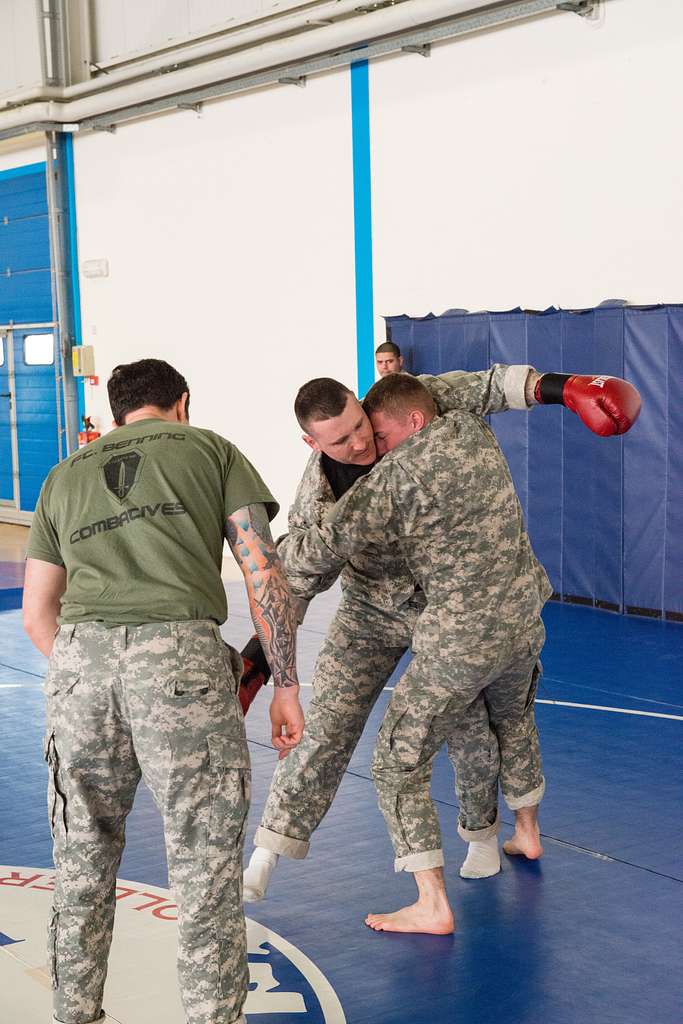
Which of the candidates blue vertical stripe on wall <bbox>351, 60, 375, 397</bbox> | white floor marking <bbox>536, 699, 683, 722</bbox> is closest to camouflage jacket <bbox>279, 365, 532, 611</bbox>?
white floor marking <bbox>536, 699, 683, 722</bbox>

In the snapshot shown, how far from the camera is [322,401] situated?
424cm

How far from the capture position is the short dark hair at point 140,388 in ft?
11.6

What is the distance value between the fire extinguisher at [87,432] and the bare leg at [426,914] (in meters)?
12.1

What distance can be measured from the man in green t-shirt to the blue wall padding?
6.84 meters

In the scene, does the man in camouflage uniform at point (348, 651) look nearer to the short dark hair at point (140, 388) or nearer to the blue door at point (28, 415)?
the short dark hair at point (140, 388)

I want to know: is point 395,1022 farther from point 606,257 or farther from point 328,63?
point 328,63

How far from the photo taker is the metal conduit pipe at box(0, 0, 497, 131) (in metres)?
11.3

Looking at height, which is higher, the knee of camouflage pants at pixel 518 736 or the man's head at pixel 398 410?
the man's head at pixel 398 410

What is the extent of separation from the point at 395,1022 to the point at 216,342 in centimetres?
1213

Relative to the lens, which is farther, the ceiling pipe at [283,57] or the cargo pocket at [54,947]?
the ceiling pipe at [283,57]

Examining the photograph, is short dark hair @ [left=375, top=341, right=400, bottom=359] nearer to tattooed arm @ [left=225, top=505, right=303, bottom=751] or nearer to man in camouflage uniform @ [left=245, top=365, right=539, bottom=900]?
man in camouflage uniform @ [left=245, top=365, right=539, bottom=900]

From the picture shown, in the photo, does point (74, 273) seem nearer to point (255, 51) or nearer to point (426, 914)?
point (255, 51)

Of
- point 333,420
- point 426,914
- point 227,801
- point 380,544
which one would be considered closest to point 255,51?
point 333,420

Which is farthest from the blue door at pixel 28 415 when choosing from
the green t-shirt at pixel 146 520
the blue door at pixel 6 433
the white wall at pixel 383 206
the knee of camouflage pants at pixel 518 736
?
the green t-shirt at pixel 146 520
